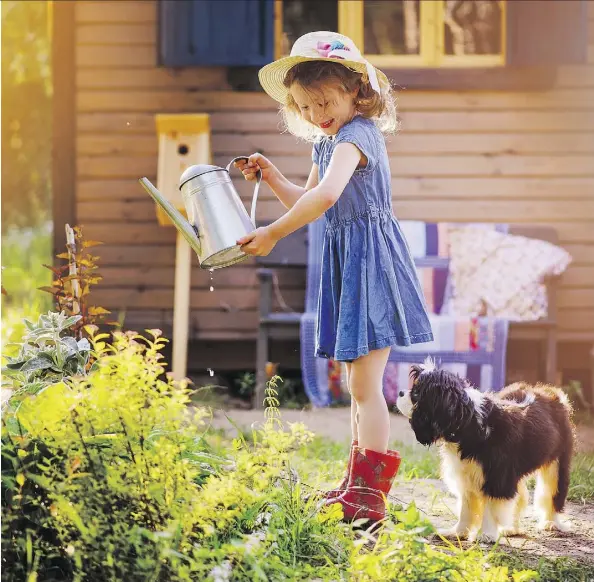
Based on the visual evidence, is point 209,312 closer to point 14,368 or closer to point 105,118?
point 105,118

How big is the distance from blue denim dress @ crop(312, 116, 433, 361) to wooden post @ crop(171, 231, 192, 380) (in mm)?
2963

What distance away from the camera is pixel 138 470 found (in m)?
2.24

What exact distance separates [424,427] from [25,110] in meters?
11.9

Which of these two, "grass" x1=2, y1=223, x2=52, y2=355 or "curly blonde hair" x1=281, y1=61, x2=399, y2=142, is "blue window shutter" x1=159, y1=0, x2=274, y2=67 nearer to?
"grass" x1=2, y1=223, x2=52, y2=355

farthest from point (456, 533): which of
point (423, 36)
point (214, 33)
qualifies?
point (423, 36)

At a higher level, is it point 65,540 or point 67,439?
point 67,439

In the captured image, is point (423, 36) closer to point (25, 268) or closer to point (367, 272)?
point (367, 272)

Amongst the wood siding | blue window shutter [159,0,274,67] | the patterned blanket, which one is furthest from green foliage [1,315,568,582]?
the wood siding

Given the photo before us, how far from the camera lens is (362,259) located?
3.03 m

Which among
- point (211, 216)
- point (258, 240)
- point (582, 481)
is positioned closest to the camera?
point (258, 240)

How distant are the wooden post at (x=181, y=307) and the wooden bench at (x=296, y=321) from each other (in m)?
0.47

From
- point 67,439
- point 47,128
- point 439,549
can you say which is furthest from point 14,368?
point 47,128

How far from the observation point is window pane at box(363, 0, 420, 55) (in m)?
6.55

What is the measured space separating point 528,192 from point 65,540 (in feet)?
16.1
